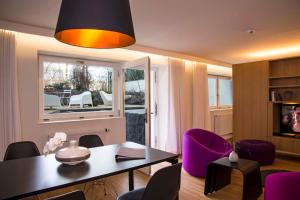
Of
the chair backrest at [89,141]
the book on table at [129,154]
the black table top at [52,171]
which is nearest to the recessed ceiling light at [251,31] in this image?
the black table top at [52,171]

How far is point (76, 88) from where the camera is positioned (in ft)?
13.4

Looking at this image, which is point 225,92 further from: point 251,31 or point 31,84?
point 31,84

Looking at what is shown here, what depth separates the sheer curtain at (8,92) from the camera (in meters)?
3.00

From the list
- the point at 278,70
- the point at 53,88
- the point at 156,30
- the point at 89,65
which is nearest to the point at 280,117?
the point at 278,70

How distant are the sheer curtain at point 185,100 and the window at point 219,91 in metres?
1.03

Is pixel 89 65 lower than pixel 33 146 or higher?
higher

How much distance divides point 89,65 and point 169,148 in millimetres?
2595

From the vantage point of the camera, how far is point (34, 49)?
3.40 metres

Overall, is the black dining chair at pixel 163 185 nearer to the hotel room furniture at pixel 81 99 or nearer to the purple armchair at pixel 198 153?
the purple armchair at pixel 198 153

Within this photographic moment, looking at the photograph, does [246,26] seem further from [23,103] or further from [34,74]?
[23,103]

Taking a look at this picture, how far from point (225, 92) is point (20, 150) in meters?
6.60

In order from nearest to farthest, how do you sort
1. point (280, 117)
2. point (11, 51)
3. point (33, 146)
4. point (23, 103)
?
point (33, 146) < point (11, 51) < point (23, 103) < point (280, 117)

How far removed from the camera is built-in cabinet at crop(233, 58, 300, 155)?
4.66m

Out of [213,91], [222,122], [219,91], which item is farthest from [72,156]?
[219,91]
